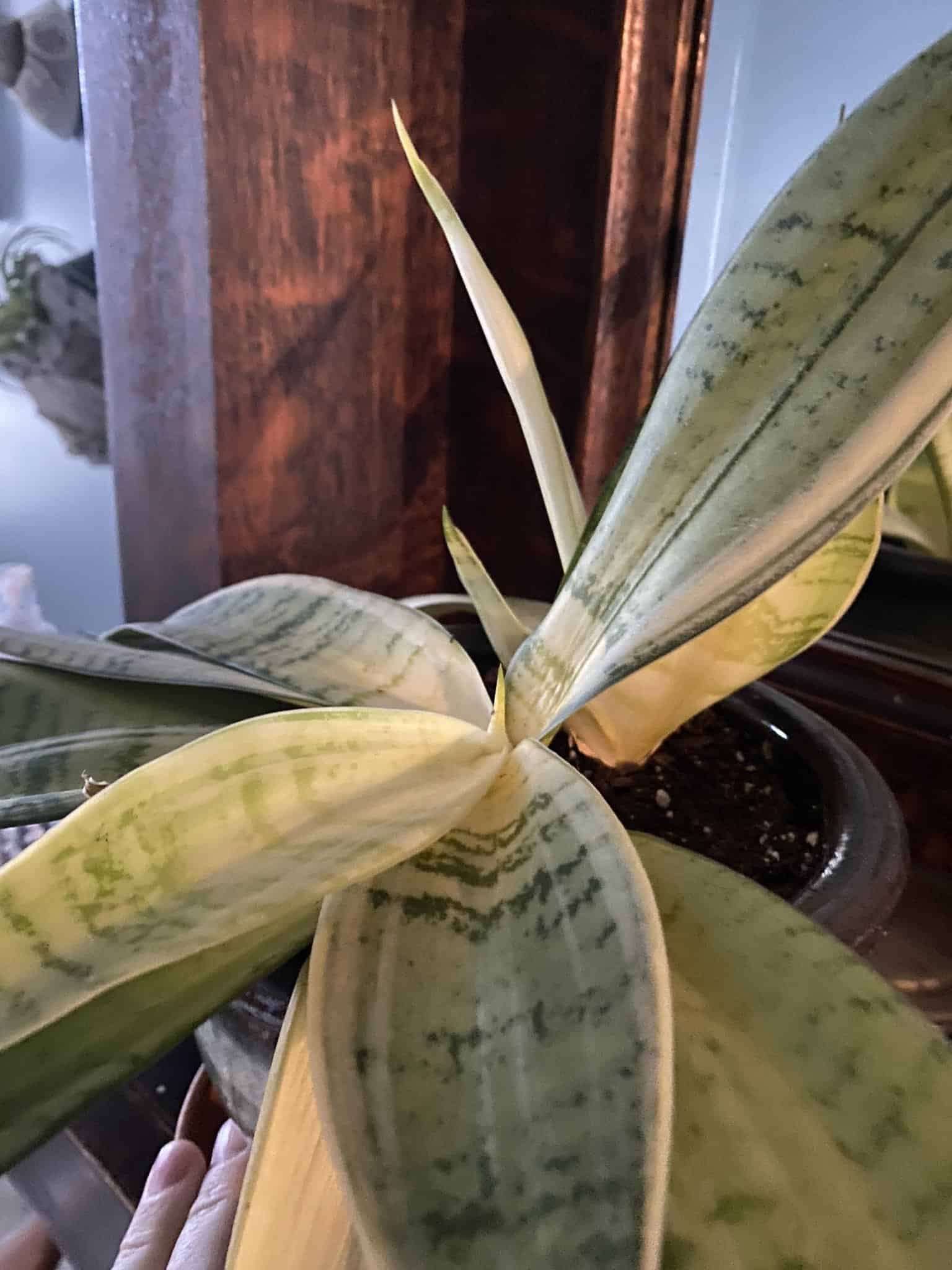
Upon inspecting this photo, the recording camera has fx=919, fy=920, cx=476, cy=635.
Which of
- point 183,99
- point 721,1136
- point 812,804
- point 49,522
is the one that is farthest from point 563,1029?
point 49,522

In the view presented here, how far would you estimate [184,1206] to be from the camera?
1.08ft

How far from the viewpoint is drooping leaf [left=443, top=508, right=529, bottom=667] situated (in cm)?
30

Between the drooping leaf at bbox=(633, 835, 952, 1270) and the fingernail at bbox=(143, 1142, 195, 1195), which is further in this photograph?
the fingernail at bbox=(143, 1142, 195, 1195)

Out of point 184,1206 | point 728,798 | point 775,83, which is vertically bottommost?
point 184,1206

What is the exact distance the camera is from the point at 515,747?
230mm

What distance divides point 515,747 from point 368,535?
0.41 m

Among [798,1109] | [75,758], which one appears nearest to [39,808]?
[75,758]

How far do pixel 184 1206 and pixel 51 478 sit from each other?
0.81 m

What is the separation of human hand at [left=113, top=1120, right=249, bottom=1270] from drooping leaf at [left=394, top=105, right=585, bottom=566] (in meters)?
0.25

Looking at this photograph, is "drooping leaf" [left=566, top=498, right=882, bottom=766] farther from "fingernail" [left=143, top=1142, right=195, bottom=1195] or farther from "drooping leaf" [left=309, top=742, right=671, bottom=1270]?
"fingernail" [left=143, top=1142, right=195, bottom=1195]

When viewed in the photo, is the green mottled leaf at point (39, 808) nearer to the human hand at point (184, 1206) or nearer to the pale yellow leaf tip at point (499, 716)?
the pale yellow leaf tip at point (499, 716)

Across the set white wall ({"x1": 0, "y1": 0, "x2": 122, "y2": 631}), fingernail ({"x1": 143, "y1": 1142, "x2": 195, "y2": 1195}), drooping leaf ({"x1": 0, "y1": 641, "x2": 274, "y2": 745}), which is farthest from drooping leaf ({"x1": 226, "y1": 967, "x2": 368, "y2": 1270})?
white wall ({"x1": 0, "y1": 0, "x2": 122, "y2": 631})

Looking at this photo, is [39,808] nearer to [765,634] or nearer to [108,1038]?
[108,1038]

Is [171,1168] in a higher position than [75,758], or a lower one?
lower
